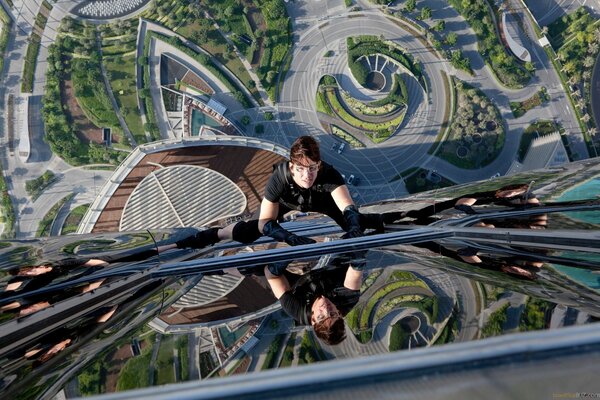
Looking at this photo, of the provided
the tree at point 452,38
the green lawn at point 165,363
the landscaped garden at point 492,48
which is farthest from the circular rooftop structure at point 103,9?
the green lawn at point 165,363

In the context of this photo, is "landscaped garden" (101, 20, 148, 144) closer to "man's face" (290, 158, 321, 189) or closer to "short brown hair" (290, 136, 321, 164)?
"man's face" (290, 158, 321, 189)

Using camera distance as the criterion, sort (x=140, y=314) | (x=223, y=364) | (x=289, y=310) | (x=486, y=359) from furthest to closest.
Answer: (x=140, y=314) → (x=289, y=310) → (x=223, y=364) → (x=486, y=359)

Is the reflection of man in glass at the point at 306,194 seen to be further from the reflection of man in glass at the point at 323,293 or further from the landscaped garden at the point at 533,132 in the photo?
the landscaped garden at the point at 533,132

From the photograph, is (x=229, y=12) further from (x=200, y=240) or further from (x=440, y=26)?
(x=200, y=240)

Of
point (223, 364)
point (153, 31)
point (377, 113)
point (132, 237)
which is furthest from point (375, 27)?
point (223, 364)

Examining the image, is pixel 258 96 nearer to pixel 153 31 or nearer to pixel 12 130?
pixel 153 31

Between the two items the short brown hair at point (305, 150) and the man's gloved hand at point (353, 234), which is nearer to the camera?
the short brown hair at point (305, 150)

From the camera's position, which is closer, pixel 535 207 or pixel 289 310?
pixel 289 310

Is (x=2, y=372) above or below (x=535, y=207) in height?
below
